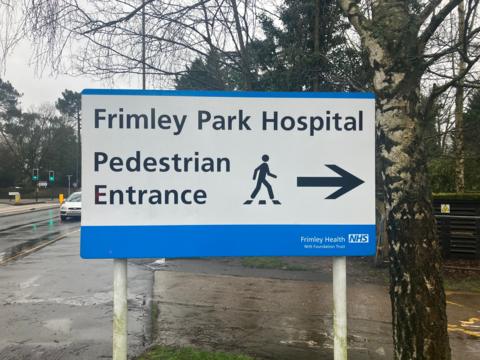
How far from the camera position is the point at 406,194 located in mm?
3082

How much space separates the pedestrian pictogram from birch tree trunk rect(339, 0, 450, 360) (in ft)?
2.61

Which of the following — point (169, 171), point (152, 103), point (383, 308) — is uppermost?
point (152, 103)

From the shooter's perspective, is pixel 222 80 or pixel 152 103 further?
pixel 222 80

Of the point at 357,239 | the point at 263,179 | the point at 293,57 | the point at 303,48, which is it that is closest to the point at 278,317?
the point at 357,239

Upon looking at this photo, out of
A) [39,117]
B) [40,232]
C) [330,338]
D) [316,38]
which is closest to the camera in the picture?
[330,338]

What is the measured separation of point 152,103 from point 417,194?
6.15 ft

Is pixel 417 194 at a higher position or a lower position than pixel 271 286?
higher

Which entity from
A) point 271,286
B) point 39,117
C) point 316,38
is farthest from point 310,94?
point 39,117

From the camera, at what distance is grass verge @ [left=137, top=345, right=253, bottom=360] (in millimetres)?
4609

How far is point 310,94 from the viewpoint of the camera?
324 cm

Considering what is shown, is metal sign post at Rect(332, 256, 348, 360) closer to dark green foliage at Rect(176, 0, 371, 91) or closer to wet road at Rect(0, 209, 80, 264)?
dark green foliage at Rect(176, 0, 371, 91)

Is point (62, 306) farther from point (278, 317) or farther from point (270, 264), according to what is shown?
point (270, 264)

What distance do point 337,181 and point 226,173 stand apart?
2.56 ft

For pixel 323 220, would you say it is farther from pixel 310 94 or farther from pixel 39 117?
pixel 39 117
